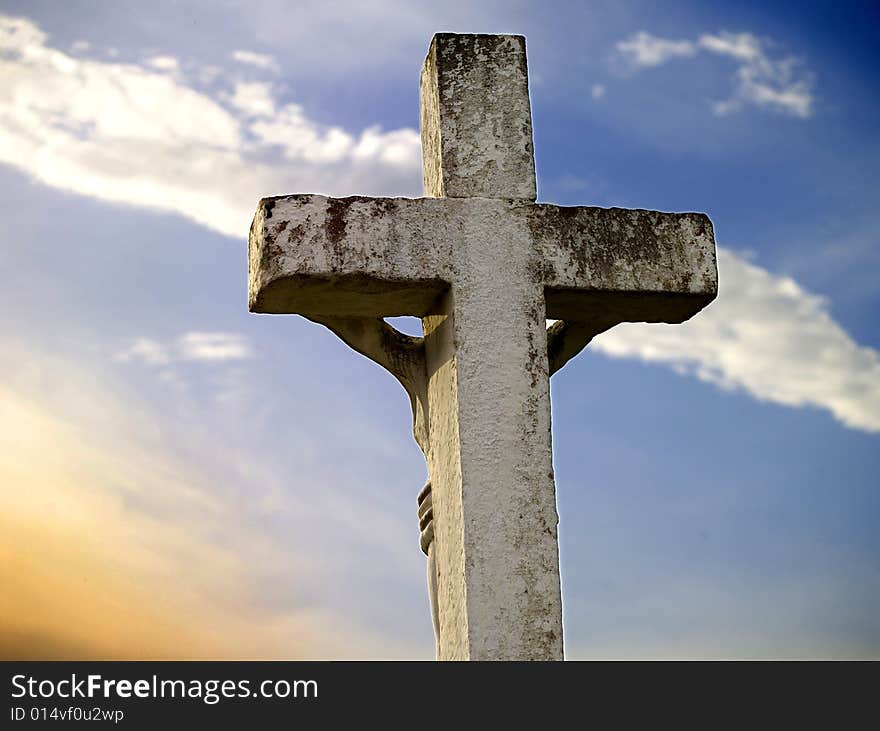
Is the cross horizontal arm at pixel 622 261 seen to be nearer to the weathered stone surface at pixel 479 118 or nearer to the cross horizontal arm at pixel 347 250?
the weathered stone surface at pixel 479 118

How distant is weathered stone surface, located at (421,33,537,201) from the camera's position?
230 inches

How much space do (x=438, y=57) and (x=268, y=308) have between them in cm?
133

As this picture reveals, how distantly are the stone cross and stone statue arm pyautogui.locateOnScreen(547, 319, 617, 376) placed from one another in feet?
0.07

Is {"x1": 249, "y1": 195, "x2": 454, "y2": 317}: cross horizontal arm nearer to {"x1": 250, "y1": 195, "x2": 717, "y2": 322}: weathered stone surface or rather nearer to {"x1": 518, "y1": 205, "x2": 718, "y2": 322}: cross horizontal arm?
{"x1": 250, "y1": 195, "x2": 717, "y2": 322}: weathered stone surface

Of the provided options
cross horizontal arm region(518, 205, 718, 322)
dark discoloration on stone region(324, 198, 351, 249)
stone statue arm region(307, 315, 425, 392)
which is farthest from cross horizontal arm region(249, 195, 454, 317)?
cross horizontal arm region(518, 205, 718, 322)

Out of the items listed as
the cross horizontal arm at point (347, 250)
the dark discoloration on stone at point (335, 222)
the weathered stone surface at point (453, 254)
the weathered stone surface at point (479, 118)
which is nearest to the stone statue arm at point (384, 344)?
the weathered stone surface at point (453, 254)

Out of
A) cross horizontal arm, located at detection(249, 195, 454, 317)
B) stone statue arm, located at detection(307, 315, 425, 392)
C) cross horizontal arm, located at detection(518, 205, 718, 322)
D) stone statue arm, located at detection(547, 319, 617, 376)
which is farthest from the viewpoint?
stone statue arm, located at detection(547, 319, 617, 376)

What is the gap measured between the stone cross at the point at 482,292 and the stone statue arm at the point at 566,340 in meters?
0.02

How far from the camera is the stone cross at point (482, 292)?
534 centimetres

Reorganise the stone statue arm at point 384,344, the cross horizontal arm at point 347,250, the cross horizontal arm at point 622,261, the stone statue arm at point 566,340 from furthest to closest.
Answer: the stone statue arm at point 566,340 → the stone statue arm at point 384,344 → the cross horizontal arm at point 622,261 → the cross horizontal arm at point 347,250

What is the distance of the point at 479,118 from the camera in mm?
5922

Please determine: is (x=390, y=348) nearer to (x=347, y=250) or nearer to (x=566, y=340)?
(x=347, y=250)

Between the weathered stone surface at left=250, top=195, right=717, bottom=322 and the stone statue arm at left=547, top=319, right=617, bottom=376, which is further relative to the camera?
the stone statue arm at left=547, top=319, right=617, bottom=376

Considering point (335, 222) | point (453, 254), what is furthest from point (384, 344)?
point (335, 222)
